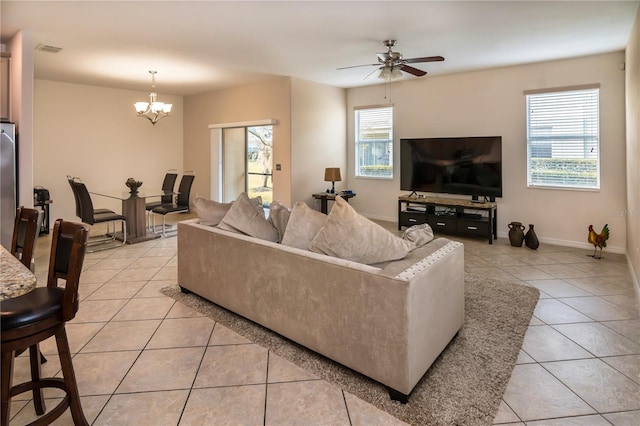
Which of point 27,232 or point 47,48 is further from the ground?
point 47,48

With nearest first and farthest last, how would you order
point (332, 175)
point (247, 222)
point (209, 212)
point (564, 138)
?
1. point (247, 222)
2. point (209, 212)
3. point (564, 138)
4. point (332, 175)

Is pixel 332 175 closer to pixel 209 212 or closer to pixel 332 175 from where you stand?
pixel 332 175

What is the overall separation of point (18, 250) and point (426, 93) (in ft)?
19.8

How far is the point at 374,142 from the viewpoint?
7.23 meters

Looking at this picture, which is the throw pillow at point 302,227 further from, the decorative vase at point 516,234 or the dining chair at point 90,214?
the decorative vase at point 516,234

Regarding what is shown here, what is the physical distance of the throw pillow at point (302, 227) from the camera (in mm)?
2477

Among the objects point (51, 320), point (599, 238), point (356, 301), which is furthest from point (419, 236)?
point (599, 238)

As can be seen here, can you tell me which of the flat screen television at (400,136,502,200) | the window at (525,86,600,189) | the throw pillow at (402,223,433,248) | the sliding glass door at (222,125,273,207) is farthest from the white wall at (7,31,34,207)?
the window at (525,86,600,189)

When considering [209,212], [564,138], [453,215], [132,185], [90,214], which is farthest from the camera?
[453,215]

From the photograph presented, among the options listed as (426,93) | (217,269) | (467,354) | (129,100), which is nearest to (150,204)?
(129,100)

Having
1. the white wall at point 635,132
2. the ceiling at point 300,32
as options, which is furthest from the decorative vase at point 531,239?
the ceiling at point 300,32

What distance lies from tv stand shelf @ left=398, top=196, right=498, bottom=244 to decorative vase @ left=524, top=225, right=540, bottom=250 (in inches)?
18.1

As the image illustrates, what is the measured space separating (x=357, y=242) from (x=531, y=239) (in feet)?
12.9

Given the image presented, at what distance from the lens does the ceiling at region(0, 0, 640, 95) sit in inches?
133
